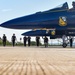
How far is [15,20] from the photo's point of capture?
26156mm

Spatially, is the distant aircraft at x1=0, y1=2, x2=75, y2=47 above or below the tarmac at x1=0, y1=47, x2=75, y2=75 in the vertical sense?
above

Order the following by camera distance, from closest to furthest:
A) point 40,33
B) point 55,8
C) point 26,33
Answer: point 55,8 < point 40,33 < point 26,33

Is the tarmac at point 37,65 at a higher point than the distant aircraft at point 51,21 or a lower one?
lower

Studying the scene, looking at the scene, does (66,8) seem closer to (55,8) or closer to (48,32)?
(55,8)

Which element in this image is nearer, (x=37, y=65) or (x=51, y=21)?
(x=37, y=65)

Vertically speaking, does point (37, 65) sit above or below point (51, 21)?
below

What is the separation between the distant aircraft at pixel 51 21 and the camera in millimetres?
25938

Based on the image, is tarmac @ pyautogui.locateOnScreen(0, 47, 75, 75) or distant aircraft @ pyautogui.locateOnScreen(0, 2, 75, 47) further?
distant aircraft @ pyautogui.locateOnScreen(0, 2, 75, 47)

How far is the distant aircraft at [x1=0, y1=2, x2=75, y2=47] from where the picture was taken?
2594 cm

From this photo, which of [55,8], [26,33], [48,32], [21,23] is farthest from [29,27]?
[26,33]

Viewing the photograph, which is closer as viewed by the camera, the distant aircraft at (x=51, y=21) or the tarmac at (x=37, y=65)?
the tarmac at (x=37, y=65)

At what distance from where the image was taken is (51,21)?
1060 inches

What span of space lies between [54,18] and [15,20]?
12.3 ft

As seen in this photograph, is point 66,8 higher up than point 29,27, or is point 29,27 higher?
point 66,8
